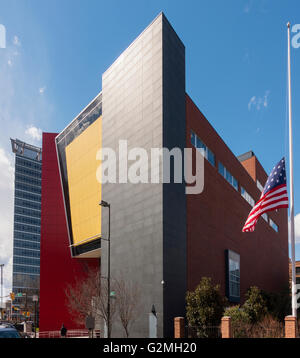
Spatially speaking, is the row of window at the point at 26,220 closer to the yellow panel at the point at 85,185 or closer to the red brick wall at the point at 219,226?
the red brick wall at the point at 219,226

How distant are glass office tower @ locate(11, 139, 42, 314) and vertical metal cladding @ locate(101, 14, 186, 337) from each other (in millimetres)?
137130

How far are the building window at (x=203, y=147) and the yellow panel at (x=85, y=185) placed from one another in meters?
9.64

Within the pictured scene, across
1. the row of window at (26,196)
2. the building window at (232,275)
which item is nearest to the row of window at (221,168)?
the building window at (232,275)

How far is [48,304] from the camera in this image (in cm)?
4497

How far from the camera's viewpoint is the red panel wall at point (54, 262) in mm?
44938

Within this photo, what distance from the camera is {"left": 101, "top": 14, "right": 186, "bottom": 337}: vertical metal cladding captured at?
95.7ft

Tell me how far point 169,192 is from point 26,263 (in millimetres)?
148606

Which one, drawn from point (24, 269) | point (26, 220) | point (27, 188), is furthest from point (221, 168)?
point (27, 188)

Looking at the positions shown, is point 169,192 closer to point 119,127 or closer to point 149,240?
point 149,240

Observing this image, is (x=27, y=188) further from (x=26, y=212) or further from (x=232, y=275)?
(x=232, y=275)

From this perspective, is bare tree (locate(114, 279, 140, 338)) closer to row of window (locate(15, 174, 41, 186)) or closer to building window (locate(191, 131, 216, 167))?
building window (locate(191, 131, 216, 167))

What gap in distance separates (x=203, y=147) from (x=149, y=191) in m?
10.4

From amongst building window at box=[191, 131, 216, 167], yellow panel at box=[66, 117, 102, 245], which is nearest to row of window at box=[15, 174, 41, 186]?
yellow panel at box=[66, 117, 102, 245]
